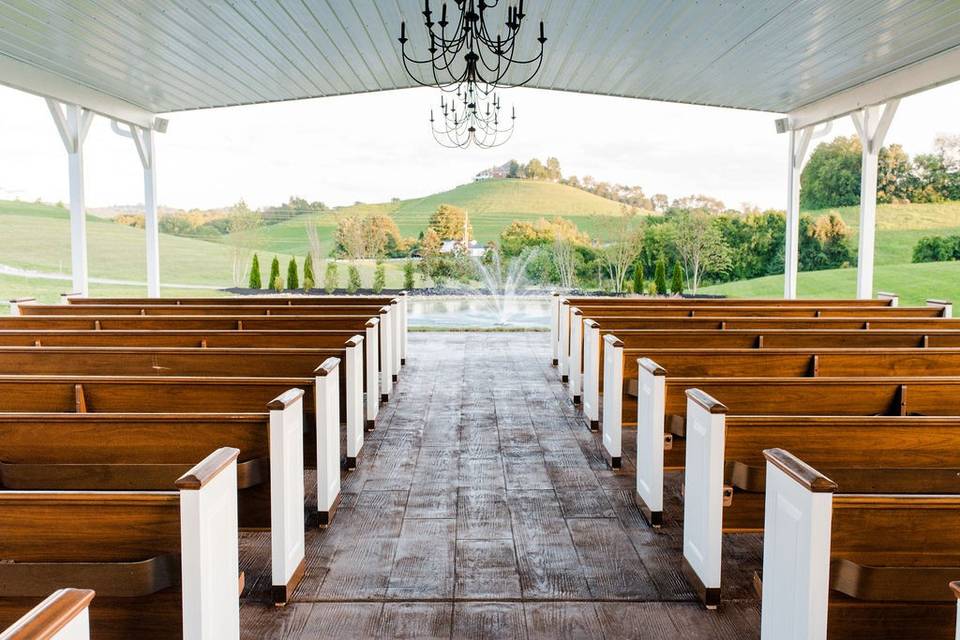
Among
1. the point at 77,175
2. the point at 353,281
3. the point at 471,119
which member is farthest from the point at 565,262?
the point at 77,175

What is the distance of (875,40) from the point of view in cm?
718

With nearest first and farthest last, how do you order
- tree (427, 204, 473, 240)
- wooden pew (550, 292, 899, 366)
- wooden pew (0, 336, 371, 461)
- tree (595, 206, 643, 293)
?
1. wooden pew (0, 336, 371, 461)
2. wooden pew (550, 292, 899, 366)
3. tree (595, 206, 643, 293)
4. tree (427, 204, 473, 240)

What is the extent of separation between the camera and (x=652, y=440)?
11.9ft

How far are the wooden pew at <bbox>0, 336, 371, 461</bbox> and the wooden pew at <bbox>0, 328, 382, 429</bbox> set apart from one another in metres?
0.70

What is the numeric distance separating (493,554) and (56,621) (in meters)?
2.27

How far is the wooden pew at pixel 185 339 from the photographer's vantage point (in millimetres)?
5082

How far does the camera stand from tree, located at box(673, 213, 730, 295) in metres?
15.1

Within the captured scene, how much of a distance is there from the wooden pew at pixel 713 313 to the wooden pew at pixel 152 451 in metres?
3.70

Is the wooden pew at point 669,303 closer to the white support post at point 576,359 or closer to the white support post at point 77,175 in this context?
the white support post at point 576,359

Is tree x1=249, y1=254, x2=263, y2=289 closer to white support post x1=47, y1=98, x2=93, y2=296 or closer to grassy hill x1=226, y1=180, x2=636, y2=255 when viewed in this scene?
white support post x1=47, y1=98, x2=93, y2=296

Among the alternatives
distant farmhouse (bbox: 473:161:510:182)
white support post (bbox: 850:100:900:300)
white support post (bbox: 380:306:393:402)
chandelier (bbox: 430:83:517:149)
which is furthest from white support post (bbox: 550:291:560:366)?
distant farmhouse (bbox: 473:161:510:182)

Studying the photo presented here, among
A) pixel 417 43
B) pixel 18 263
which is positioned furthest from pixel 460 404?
pixel 18 263

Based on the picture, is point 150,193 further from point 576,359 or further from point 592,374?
point 592,374

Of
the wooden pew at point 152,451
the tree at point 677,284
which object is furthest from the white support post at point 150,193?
the wooden pew at point 152,451
